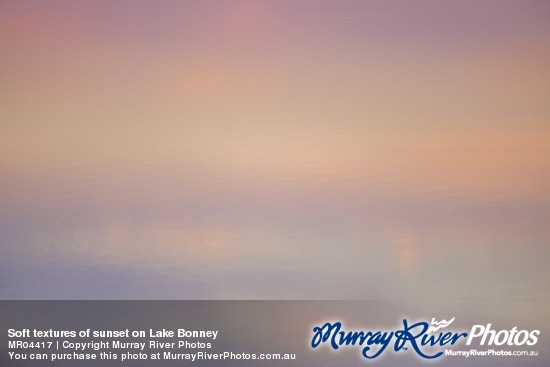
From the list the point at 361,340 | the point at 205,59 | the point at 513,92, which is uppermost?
the point at 205,59

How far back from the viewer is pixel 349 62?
457 centimetres

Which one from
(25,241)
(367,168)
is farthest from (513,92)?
(25,241)

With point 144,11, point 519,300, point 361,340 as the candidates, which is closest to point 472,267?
point 519,300

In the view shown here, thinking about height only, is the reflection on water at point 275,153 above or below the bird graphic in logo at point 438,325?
above

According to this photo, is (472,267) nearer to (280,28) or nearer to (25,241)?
(280,28)

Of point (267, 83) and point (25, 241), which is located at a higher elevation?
point (267, 83)

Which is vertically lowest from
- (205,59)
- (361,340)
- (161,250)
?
(361,340)

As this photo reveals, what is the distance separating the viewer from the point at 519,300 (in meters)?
4.52

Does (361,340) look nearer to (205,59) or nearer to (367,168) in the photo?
(367,168)

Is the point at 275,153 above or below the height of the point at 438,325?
above

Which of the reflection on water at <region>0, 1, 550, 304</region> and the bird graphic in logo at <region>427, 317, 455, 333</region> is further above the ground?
the reflection on water at <region>0, 1, 550, 304</region>

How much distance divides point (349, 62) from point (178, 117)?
0.83 metres

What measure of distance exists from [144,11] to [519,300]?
2.18 metres

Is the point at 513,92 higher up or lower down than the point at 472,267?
higher up
